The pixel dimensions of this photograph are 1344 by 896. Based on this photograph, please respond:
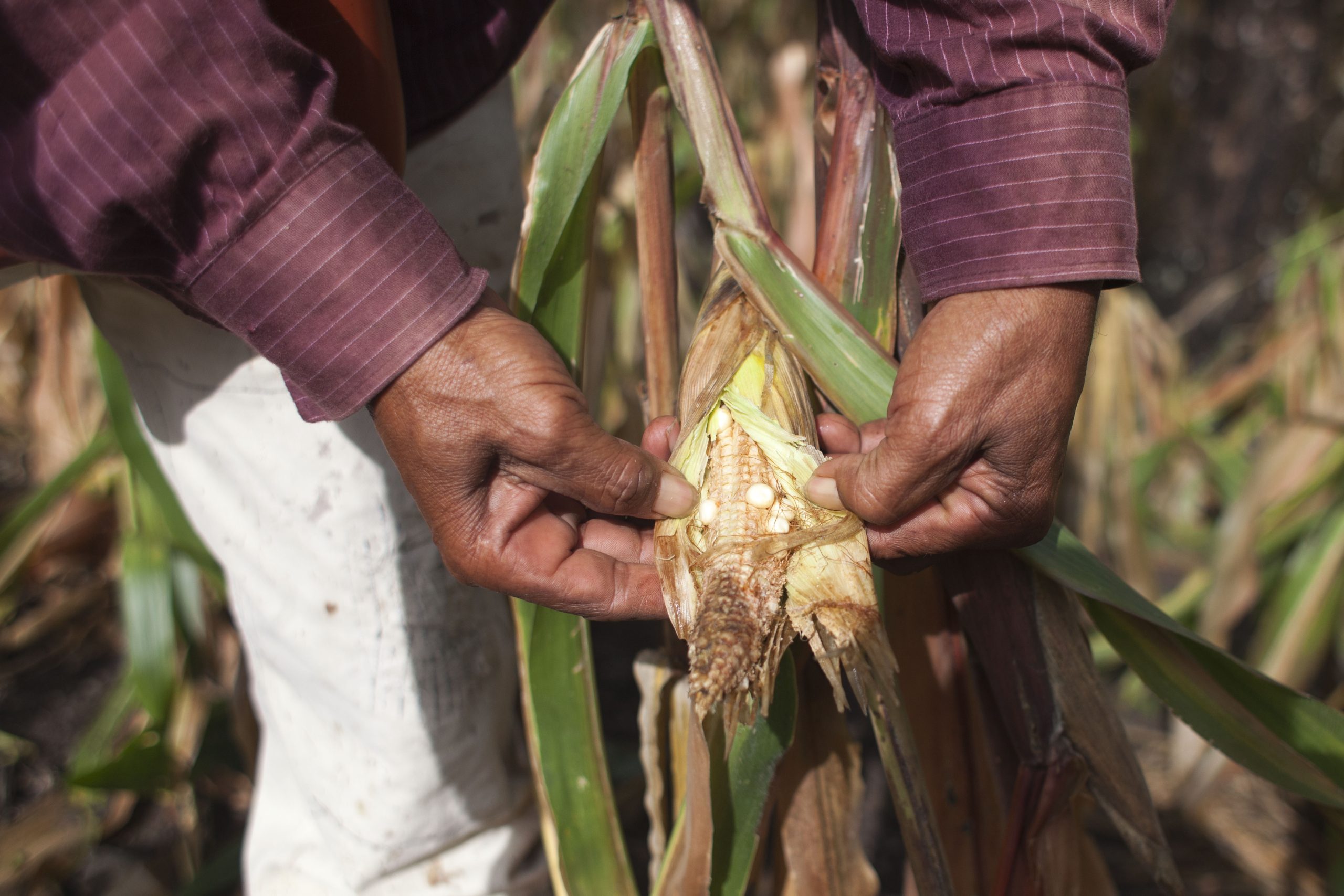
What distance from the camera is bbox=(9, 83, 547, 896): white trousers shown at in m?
0.75

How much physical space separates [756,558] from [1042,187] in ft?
0.88

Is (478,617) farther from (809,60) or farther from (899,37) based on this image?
(809,60)

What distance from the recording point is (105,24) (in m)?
0.44

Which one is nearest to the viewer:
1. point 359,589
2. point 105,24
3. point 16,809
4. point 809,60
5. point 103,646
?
point 105,24

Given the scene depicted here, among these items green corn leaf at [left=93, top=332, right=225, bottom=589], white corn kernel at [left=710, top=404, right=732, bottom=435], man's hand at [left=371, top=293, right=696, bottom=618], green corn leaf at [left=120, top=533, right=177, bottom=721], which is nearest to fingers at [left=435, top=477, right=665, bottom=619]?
man's hand at [left=371, top=293, right=696, bottom=618]

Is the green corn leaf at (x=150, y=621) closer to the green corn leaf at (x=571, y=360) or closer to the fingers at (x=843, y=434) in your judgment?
the green corn leaf at (x=571, y=360)

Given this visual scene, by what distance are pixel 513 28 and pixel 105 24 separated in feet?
1.12

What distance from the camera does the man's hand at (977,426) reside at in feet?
1.67

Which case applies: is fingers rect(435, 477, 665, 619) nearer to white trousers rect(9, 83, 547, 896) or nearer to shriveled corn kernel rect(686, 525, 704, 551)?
shriveled corn kernel rect(686, 525, 704, 551)

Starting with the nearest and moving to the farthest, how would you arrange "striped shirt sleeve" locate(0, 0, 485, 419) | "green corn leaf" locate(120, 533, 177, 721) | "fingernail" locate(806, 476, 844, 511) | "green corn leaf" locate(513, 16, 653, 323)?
"striped shirt sleeve" locate(0, 0, 485, 419), "fingernail" locate(806, 476, 844, 511), "green corn leaf" locate(513, 16, 653, 323), "green corn leaf" locate(120, 533, 177, 721)

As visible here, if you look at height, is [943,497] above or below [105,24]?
below

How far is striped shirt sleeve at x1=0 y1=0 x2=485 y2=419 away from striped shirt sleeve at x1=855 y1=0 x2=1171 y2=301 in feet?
0.97

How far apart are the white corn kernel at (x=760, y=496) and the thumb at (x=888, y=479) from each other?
0.03 meters

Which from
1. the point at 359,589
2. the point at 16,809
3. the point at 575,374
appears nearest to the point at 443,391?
the point at 575,374
